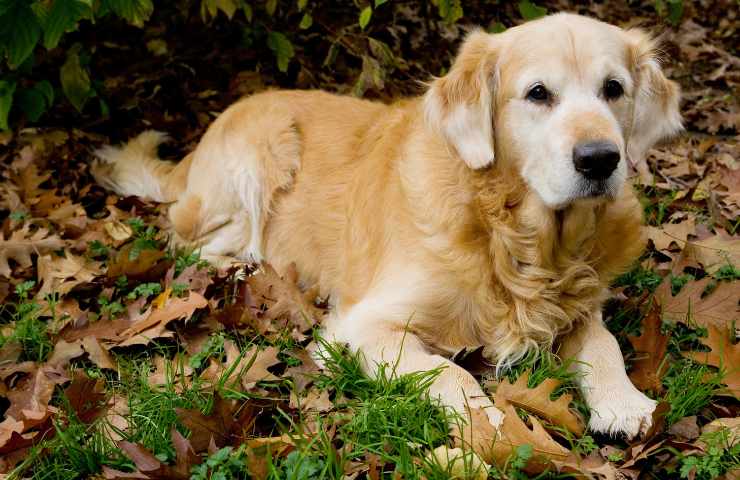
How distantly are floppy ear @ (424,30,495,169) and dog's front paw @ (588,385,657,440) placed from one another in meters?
0.89

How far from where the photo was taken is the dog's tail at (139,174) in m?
4.18

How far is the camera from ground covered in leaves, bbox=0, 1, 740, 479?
2016 mm

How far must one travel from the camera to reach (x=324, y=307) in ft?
10.6

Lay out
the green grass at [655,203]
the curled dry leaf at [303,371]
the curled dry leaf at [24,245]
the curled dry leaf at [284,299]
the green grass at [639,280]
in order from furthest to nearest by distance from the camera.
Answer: the green grass at [655,203]
the curled dry leaf at [24,245]
the green grass at [639,280]
the curled dry leaf at [284,299]
the curled dry leaf at [303,371]

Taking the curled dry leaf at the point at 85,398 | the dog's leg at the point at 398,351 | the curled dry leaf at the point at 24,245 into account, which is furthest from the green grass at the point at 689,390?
the curled dry leaf at the point at 24,245

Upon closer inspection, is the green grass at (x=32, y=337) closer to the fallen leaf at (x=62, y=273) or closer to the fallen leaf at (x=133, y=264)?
the fallen leaf at (x=62, y=273)

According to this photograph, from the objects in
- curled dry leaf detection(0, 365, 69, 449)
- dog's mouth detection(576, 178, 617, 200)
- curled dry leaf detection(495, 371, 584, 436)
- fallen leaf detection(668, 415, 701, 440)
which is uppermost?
dog's mouth detection(576, 178, 617, 200)

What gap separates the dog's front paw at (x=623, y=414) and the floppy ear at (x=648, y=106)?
0.95 m

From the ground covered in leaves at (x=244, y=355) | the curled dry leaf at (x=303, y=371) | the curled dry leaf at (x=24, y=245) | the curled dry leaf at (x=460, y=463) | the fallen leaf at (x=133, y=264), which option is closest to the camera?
the curled dry leaf at (x=460, y=463)

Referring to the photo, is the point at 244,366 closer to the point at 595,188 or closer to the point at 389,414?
the point at 389,414

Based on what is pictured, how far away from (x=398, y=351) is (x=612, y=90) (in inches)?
46.2

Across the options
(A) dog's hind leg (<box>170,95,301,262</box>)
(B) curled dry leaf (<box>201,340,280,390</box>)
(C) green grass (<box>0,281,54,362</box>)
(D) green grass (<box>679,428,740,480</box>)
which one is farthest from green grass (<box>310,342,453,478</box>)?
(A) dog's hind leg (<box>170,95,301,262</box>)

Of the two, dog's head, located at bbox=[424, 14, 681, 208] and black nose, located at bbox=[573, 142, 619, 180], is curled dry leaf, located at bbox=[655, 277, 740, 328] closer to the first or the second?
dog's head, located at bbox=[424, 14, 681, 208]

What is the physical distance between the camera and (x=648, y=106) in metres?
2.73
